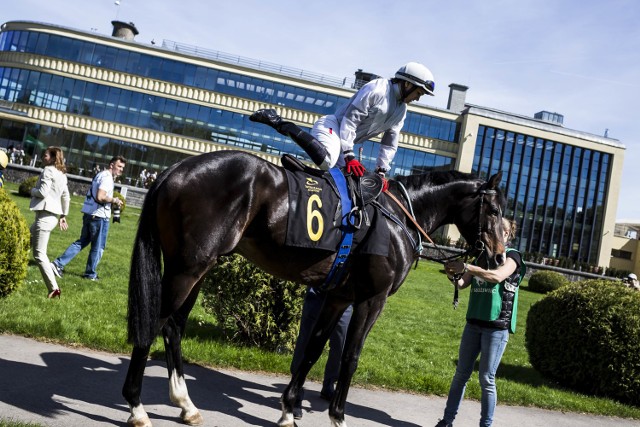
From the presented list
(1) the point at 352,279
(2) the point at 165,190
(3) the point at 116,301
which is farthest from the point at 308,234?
(3) the point at 116,301

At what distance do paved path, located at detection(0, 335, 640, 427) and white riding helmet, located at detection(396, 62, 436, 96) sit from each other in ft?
10.2

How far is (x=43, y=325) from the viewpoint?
602 centimetres

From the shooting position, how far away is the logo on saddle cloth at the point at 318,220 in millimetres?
4289

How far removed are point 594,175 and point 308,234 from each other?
61.0 meters

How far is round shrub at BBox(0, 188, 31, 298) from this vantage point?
6.32m

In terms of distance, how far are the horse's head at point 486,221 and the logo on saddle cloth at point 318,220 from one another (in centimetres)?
105

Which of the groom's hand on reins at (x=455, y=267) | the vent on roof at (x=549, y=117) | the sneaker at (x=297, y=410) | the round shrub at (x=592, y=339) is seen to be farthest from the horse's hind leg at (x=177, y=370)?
the vent on roof at (x=549, y=117)

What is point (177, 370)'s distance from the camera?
444 cm

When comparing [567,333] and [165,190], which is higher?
[165,190]

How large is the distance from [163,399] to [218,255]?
1.49 metres

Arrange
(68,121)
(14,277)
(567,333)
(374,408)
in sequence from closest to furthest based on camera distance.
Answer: (374,408), (14,277), (567,333), (68,121)

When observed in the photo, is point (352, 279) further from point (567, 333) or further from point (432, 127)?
point (432, 127)

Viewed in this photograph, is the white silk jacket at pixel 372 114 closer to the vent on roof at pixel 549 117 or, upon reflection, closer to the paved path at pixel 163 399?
the paved path at pixel 163 399

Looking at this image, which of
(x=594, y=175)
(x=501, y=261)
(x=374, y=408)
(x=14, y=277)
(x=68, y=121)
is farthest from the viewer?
(x=594, y=175)
